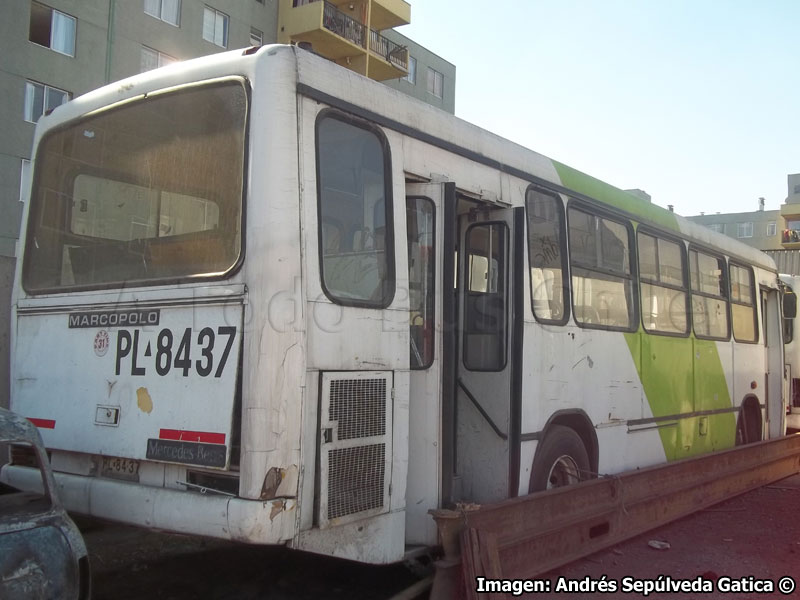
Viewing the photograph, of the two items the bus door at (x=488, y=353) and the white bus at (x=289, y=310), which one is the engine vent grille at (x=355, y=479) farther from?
the bus door at (x=488, y=353)

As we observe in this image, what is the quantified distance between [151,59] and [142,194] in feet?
68.1

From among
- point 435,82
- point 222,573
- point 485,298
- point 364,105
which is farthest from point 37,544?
point 435,82

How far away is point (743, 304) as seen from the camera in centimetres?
1022

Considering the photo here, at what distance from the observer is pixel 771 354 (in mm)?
11109

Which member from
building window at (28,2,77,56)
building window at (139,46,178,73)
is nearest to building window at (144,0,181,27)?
building window at (139,46,178,73)

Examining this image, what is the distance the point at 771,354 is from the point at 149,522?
31.5 ft

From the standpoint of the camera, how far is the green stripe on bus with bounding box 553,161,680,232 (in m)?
6.79

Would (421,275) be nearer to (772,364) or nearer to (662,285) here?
(662,285)

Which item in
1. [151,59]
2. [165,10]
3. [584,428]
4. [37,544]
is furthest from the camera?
[165,10]

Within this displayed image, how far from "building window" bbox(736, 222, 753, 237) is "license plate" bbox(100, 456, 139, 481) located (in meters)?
76.4

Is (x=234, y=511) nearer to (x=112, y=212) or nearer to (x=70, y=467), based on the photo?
(x=70, y=467)

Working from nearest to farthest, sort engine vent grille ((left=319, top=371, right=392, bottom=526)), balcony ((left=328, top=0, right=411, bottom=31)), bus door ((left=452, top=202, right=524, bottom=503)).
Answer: engine vent grille ((left=319, top=371, right=392, bottom=526)) < bus door ((left=452, top=202, right=524, bottom=503)) < balcony ((left=328, top=0, right=411, bottom=31))

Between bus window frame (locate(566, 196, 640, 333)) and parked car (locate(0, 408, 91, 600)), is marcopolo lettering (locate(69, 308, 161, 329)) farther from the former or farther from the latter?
bus window frame (locate(566, 196, 640, 333))

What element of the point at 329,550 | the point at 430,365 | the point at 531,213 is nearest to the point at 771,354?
the point at 531,213
